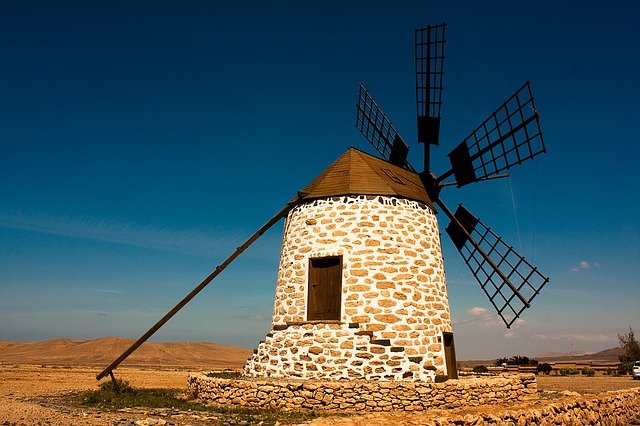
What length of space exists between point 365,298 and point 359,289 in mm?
277

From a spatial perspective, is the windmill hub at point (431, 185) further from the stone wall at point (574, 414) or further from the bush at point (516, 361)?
the bush at point (516, 361)

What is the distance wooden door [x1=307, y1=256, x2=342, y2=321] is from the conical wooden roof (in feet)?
6.44

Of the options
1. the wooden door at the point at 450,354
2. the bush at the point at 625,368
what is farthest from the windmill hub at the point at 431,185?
the bush at the point at 625,368

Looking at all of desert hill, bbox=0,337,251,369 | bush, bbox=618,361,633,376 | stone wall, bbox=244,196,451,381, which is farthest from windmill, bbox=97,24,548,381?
desert hill, bbox=0,337,251,369

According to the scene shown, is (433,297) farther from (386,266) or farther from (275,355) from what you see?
(275,355)

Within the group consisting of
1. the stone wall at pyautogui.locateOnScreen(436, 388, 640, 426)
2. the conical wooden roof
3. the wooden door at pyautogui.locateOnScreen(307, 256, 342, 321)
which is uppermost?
the conical wooden roof

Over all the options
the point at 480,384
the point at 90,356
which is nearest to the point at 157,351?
the point at 90,356

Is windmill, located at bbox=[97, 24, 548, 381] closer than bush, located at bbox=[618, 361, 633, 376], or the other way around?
windmill, located at bbox=[97, 24, 548, 381]

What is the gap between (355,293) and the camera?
1166 cm

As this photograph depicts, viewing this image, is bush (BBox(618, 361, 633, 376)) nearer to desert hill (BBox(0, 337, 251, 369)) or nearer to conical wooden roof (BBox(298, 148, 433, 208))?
conical wooden roof (BBox(298, 148, 433, 208))

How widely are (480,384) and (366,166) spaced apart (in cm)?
664

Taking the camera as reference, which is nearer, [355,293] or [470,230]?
[355,293]

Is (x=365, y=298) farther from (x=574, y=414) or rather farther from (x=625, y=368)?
(x=625, y=368)

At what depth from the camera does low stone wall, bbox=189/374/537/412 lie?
9.87 meters
